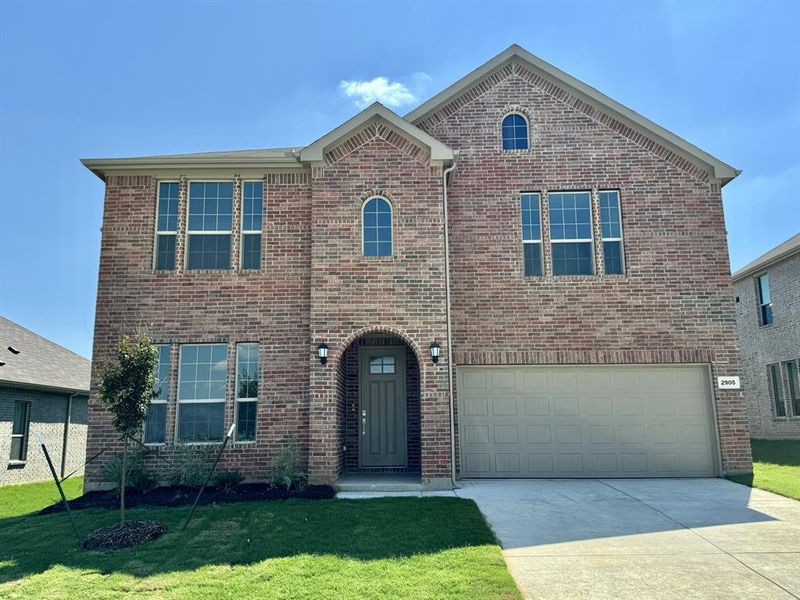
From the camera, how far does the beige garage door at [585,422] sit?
11617mm

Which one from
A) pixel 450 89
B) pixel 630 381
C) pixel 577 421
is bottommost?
pixel 577 421

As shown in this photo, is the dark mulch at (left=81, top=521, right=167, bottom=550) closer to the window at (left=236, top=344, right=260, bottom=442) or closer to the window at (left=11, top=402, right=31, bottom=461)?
the window at (left=236, top=344, right=260, bottom=442)

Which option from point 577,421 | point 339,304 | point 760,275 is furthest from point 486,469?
point 760,275

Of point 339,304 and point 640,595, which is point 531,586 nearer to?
point 640,595

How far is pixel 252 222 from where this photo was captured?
474 inches

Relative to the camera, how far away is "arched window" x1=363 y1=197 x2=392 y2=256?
37.4 ft

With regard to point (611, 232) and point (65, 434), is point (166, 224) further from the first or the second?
point (65, 434)

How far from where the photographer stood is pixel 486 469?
37.9ft

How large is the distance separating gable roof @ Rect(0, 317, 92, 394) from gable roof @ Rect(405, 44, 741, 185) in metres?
12.0

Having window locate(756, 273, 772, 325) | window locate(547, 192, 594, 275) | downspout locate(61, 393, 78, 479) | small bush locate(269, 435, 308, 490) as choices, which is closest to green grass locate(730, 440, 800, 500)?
window locate(756, 273, 772, 325)

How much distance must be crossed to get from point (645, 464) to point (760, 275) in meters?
11.8

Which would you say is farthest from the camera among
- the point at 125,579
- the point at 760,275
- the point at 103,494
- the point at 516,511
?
the point at 760,275

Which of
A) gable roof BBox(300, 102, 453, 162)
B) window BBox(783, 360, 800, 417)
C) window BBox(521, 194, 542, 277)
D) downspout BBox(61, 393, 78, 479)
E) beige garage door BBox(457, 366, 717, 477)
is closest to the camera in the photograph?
gable roof BBox(300, 102, 453, 162)

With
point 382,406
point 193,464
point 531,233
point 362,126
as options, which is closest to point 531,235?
point 531,233
